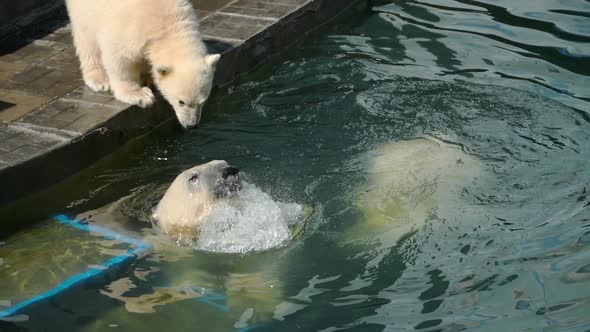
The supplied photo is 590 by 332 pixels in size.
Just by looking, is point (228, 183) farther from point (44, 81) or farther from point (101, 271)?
point (44, 81)

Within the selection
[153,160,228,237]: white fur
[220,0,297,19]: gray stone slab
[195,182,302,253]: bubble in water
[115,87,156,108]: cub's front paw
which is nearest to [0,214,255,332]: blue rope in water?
[153,160,228,237]: white fur

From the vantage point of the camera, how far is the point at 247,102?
750cm

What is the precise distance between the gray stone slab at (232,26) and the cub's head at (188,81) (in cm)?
165

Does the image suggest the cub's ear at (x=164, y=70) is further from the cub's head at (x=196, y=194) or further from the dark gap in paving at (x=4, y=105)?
the dark gap in paving at (x=4, y=105)

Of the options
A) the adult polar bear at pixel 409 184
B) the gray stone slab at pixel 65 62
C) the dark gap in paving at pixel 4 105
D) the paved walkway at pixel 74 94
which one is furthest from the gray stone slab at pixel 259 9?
the dark gap in paving at pixel 4 105

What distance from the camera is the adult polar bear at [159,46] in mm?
6262

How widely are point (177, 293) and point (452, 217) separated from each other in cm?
167

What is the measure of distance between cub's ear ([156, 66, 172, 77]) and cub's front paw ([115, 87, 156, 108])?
46 centimetres

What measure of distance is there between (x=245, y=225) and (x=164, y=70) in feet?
4.24

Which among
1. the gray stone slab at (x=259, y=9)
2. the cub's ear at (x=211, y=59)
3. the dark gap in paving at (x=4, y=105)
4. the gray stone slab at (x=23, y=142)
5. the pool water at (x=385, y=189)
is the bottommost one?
the pool water at (x=385, y=189)

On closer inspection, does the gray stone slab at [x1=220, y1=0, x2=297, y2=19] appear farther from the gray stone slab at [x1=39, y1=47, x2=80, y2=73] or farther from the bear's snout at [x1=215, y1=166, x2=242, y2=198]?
the bear's snout at [x1=215, y1=166, x2=242, y2=198]


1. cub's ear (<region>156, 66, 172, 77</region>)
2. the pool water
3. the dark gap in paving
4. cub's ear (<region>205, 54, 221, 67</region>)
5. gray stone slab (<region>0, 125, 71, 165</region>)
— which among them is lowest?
the pool water

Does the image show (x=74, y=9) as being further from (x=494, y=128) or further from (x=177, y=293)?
(x=494, y=128)

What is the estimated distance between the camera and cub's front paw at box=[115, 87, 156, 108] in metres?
6.72
